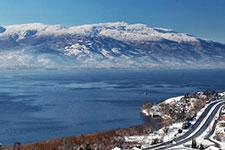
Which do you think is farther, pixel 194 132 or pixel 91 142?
pixel 194 132

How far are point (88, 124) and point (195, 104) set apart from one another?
21553mm

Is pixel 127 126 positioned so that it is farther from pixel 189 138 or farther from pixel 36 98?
pixel 36 98

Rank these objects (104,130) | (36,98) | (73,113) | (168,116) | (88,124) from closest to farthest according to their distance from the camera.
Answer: (104,130), (88,124), (168,116), (73,113), (36,98)

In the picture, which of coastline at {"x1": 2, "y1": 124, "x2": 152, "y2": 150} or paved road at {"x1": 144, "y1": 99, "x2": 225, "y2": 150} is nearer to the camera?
paved road at {"x1": 144, "y1": 99, "x2": 225, "y2": 150}

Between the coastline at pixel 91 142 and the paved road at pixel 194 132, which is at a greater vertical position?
the paved road at pixel 194 132

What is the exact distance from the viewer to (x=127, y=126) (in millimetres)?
73375

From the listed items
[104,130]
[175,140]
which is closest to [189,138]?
[175,140]

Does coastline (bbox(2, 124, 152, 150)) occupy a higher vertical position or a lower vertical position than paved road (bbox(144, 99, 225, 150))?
lower

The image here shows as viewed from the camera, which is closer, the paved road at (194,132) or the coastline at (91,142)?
the paved road at (194,132)

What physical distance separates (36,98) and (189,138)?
211 ft

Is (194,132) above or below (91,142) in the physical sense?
above

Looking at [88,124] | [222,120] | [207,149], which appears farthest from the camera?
[88,124]

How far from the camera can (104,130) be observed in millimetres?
70625

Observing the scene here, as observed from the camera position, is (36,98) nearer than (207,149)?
No
